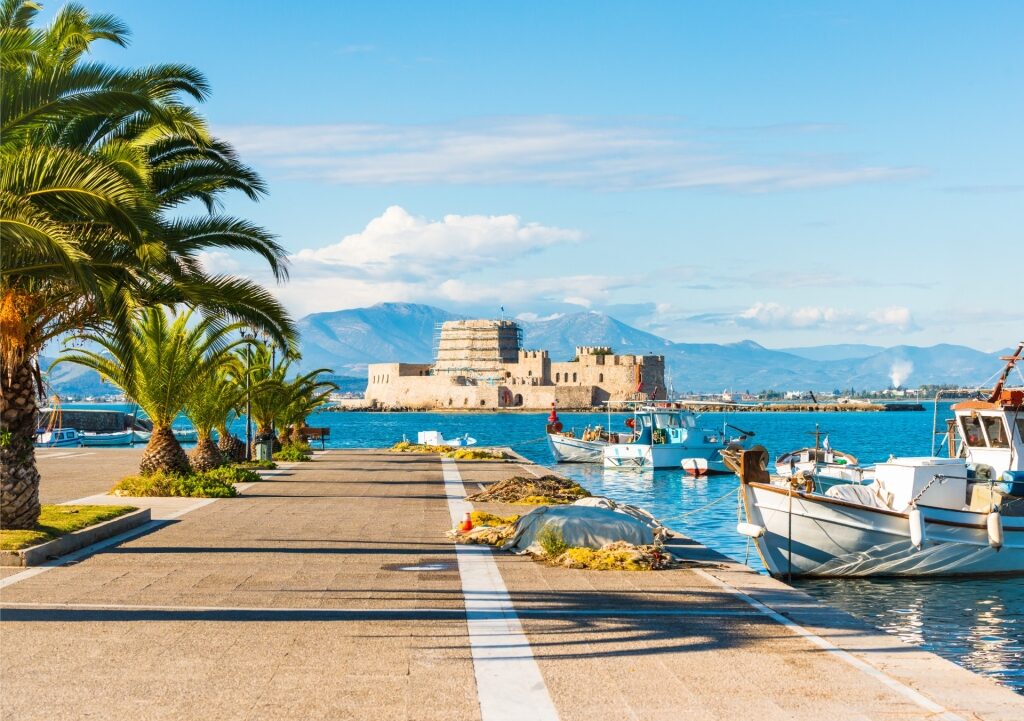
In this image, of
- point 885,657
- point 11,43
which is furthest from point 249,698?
point 11,43

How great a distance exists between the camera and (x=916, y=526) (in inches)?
797

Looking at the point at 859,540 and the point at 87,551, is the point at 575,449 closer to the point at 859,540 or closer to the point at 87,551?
the point at 859,540

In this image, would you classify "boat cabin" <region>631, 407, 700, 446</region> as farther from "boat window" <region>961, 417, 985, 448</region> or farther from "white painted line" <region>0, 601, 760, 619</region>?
"white painted line" <region>0, 601, 760, 619</region>

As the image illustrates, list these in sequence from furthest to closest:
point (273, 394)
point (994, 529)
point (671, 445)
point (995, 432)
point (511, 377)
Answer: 1. point (511, 377)
2. point (671, 445)
3. point (273, 394)
4. point (995, 432)
5. point (994, 529)

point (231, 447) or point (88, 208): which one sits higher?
point (88, 208)

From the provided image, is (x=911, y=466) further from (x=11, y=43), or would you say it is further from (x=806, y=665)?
(x=11, y=43)

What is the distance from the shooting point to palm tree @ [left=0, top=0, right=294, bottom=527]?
1372 centimetres

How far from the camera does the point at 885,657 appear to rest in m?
10.3

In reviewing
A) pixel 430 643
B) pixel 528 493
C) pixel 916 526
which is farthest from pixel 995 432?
pixel 430 643

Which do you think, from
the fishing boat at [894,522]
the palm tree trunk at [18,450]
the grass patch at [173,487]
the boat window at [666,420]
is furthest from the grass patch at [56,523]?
the boat window at [666,420]

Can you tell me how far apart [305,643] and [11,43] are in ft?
A: 32.5

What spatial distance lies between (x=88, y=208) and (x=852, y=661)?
382 inches

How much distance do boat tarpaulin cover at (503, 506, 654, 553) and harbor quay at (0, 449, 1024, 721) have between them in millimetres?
516

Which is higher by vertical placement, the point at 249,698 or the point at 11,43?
the point at 11,43
